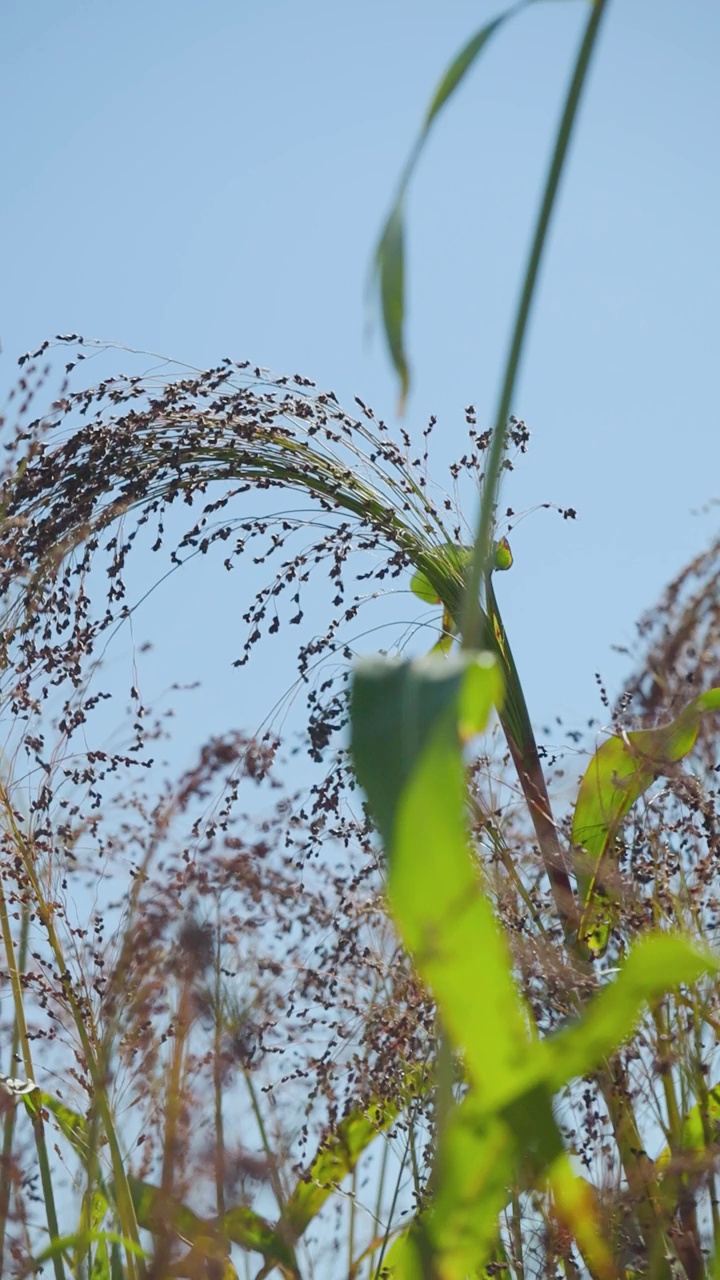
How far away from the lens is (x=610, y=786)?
1.30 meters

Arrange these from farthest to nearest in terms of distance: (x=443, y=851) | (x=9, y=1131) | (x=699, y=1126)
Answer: (x=699, y=1126), (x=9, y=1131), (x=443, y=851)

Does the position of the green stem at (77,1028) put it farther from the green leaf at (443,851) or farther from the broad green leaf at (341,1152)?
the green leaf at (443,851)

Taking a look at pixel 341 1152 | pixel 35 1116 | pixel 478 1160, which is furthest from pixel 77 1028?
pixel 478 1160

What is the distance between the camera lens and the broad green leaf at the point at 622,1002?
43 cm

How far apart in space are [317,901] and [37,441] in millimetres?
577

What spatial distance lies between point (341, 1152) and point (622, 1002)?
3.82 feet

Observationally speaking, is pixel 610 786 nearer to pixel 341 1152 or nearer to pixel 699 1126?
pixel 699 1126

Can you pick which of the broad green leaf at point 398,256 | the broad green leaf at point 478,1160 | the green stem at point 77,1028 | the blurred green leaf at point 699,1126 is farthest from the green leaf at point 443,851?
the blurred green leaf at point 699,1126

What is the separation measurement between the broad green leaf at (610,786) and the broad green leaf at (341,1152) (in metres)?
0.24

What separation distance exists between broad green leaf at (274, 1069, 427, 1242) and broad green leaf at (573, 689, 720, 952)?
0.78 ft

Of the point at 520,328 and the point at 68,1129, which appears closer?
the point at 520,328

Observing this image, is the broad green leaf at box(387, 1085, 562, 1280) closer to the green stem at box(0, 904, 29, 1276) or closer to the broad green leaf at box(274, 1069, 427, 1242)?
the green stem at box(0, 904, 29, 1276)

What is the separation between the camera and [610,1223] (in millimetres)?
1068

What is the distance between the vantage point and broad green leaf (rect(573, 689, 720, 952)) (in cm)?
114
